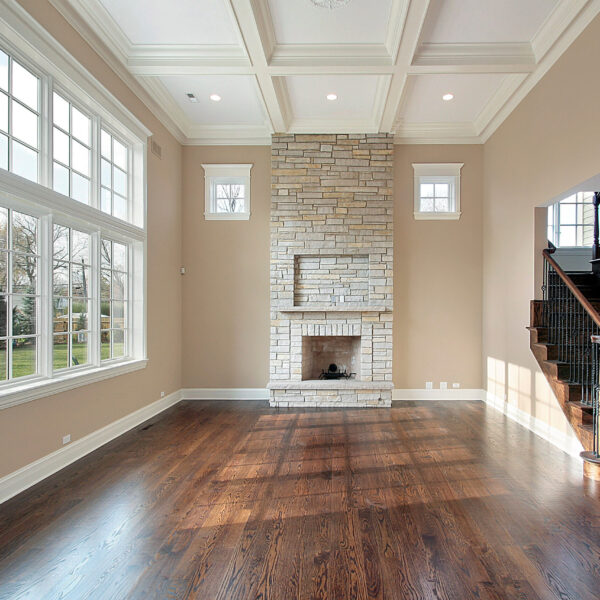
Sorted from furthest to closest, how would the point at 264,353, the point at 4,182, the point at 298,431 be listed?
1. the point at 264,353
2. the point at 298,431
3. the point at 4,182

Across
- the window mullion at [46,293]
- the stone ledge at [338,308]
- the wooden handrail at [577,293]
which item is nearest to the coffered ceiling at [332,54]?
the window mullion at [46,293]

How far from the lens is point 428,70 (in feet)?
13.5

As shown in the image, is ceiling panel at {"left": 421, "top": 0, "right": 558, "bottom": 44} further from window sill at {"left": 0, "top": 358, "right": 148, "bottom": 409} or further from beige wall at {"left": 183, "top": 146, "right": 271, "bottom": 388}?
window sill at {"left": 0, "top": 358, "right": 148, "bottom": 409}

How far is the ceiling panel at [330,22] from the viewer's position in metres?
3.44

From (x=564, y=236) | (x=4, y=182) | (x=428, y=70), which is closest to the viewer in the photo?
(x=4, y=182)

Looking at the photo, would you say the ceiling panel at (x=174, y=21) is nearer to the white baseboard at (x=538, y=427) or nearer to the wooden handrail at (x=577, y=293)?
the wooden handrail at (x=577, y=293)

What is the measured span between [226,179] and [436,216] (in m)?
3.09

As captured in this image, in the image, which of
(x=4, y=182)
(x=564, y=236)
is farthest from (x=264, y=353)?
(x=564, y=236)

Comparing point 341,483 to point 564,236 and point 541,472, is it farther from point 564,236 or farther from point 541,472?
point 564,236

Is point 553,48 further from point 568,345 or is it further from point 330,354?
point 330,354

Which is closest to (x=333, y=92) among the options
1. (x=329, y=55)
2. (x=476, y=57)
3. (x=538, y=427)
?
(x=329, y=55)

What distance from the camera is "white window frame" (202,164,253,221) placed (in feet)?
19.3

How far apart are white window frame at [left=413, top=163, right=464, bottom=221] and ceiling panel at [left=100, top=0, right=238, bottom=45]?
10.3 feet

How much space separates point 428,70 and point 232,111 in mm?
2492
